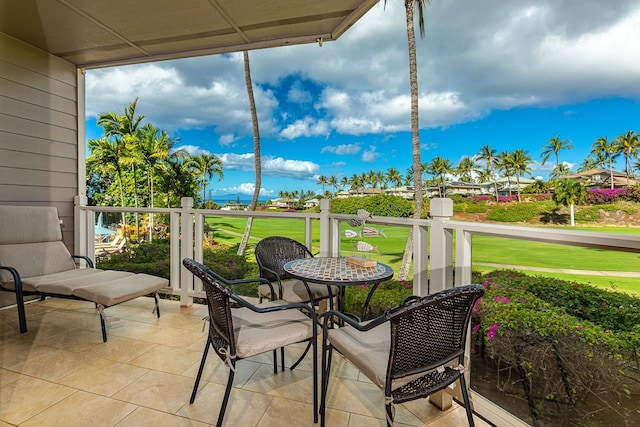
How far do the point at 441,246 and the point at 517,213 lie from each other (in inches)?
1386

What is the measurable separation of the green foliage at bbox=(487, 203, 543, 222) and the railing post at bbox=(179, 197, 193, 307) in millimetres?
32994

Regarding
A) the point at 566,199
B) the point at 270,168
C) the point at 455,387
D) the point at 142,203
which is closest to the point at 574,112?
the point at 566,199

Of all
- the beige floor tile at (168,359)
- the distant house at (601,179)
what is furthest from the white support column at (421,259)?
the distant house at (601,179)

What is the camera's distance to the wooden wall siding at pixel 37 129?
362 cm

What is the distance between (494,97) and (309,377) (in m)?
66.1

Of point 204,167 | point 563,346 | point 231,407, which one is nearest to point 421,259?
point 563,346

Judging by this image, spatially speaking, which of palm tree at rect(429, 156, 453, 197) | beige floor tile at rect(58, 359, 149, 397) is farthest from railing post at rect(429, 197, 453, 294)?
palm tree at rect(429, 156, 453, 197)

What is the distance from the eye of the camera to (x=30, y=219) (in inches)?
141

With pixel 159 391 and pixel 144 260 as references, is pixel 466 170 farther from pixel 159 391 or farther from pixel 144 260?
pixel 159 391

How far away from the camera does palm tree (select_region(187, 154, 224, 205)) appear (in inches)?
868

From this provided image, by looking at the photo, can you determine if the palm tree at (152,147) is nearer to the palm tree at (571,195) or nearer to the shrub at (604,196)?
the palm tree at (571,195)

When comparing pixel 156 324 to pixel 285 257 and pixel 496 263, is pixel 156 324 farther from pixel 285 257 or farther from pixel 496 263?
pixel 496 263

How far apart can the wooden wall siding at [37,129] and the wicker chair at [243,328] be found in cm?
347

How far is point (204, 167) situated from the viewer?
2311cm
